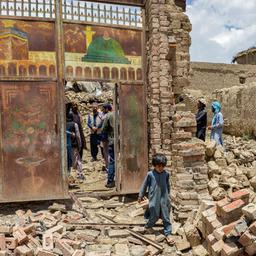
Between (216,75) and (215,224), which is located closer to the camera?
(215,224)

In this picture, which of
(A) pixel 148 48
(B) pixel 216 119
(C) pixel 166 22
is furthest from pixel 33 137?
(B) pixel 216 119

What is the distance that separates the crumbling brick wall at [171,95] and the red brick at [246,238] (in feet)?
6.41

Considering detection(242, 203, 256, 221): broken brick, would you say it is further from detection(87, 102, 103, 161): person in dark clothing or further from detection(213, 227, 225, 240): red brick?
detection(87, 102, 103, 161): person in dark clothing

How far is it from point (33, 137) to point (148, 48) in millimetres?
2555

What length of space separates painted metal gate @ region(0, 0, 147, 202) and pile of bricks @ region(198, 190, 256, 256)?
2.02 m

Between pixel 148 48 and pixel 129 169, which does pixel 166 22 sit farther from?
pixel 129 169

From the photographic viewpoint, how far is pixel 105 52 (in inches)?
256

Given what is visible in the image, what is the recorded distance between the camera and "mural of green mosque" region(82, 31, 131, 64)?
643 centimetres

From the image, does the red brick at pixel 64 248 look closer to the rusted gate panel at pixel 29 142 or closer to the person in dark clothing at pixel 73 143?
the rusted gate panel at pixel 29 142

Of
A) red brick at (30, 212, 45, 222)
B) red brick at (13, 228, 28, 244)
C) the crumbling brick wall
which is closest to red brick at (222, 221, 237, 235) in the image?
the crumbling brick wall

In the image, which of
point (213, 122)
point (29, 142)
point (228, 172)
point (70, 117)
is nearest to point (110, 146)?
point (70, 117)

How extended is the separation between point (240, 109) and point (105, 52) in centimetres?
715

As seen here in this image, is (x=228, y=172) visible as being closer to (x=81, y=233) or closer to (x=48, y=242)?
(x=81, y=233)

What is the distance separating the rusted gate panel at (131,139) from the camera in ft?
21.7
